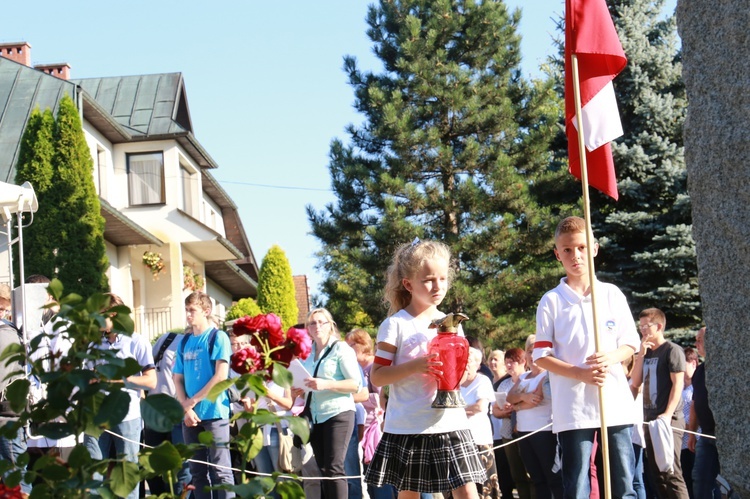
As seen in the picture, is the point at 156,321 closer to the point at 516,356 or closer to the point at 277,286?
the point at 277,286

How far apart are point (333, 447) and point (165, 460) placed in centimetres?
570

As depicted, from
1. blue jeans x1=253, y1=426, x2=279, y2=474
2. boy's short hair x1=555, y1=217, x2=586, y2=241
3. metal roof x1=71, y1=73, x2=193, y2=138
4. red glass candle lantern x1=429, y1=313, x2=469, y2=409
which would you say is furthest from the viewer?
metal roof x1=71, y1=73, x2=193, y2=138

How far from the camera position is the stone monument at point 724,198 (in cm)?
325

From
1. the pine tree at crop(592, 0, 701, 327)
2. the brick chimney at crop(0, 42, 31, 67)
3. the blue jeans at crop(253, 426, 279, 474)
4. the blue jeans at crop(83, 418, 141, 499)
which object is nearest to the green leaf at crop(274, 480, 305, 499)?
the blue jeans at crop(83, 418, 141, 499)

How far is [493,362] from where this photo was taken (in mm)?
11375

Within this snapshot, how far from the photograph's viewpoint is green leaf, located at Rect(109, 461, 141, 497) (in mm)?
2709

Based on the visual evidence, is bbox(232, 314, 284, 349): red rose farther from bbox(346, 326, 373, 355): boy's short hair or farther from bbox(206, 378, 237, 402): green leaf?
bbox(346, 326, 373, 355): boy's short hair

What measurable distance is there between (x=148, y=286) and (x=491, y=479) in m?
24.1

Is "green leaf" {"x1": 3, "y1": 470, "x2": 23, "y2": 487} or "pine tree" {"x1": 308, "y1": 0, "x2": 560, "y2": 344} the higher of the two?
"pine tree" {"x1": 308, "y1": 0, "x2": 560, "y2": 344}

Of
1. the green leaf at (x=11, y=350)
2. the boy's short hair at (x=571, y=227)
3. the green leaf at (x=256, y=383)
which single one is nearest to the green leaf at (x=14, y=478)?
the green leaf at (x=11, y=350)

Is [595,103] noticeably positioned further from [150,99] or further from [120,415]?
[150,99]

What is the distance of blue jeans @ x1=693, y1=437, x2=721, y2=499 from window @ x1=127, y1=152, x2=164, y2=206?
81.8 ft

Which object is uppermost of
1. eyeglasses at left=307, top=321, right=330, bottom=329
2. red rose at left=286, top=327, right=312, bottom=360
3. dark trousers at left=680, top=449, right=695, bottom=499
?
eyeglasses at left=307, top=321, right=330, bottom=329

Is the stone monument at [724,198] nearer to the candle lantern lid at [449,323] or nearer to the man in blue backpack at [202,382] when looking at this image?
the candle lantern lid at [449,323]
